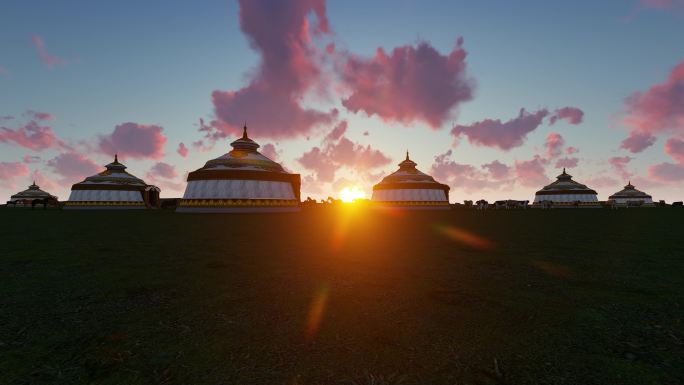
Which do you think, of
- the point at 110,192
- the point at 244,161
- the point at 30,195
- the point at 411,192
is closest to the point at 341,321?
the point at 244,161

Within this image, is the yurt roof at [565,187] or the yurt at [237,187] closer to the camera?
the yurt at [237,187]

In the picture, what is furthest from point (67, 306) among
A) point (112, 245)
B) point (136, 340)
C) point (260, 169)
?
point (260, 169)

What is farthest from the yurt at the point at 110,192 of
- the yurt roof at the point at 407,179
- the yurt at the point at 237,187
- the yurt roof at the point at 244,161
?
the yurt roof at the point at 407,179

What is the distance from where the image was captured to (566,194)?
7544 cm

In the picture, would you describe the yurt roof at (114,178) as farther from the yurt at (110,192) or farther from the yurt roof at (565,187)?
the yurt roof at (565,187)

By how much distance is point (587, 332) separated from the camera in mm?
3682

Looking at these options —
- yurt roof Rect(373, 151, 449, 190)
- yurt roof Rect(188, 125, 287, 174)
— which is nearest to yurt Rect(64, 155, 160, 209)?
yurt roof Rect(188, 125, 287, 174)

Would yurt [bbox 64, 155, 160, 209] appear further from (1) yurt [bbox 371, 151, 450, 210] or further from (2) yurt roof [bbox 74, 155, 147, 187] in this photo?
(1) yurt [bbox 371, 151, 450, 210]

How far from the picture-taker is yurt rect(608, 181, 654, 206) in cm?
10162

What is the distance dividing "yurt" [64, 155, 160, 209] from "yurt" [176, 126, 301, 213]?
67.3 feet

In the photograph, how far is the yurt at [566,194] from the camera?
73.0 meters

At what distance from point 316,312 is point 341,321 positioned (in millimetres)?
466

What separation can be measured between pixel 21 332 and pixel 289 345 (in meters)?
3.09

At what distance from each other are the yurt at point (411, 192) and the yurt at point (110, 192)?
39.6 m
